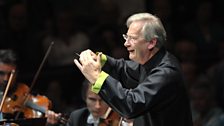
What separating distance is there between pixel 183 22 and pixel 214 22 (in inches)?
13.7

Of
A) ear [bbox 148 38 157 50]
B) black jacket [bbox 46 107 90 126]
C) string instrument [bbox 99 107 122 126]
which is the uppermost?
ear [bbox 148 38 157 50]

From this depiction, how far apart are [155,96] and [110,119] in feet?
3.31

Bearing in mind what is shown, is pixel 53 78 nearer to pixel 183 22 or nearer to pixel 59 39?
pixel 59 39

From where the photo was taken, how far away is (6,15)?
786cm

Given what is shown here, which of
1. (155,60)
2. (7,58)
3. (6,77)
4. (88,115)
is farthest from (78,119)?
(155,60)

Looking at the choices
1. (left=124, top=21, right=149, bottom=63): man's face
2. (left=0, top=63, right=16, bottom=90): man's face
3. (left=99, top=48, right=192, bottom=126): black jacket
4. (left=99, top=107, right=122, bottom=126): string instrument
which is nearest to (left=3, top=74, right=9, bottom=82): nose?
(left=0, top=63, right=16, bottom=90): man's face

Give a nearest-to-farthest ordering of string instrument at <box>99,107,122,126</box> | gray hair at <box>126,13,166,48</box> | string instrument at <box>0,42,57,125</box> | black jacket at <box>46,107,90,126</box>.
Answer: gray hair at <box>126,13,166,48</box>, string instrument at <box>99,107,122,126</box>, black jacket at <box>46,107,90,126</box>, string instrument at <box>0,42,57,125</box>

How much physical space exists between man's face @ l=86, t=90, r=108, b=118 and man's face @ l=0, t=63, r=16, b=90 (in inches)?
24.9

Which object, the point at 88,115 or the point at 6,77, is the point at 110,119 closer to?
the point at 88,115

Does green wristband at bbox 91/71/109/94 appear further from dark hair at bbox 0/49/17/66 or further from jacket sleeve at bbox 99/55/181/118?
dark hair at bbox 0/49/17/66

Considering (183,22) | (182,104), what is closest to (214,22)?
(183,22)

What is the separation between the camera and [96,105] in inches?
220

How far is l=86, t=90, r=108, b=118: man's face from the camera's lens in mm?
5590

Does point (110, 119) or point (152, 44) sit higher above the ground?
point (152, 44)
